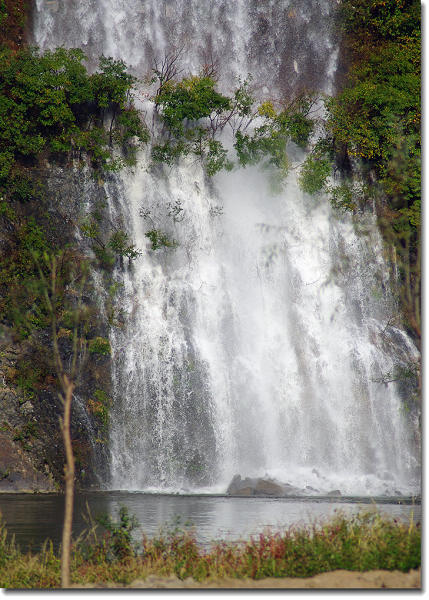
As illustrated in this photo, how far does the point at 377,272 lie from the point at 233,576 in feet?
76.3

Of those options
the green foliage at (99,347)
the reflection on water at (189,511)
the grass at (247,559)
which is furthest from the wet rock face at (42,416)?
the grass at (247,559)

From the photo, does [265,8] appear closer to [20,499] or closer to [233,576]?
[20,499]

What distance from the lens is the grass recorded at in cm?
1164

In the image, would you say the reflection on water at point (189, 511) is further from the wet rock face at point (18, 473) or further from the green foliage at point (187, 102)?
the green foliage at point (187, 102)

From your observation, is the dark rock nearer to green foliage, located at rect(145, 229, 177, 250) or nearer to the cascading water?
the cascading water

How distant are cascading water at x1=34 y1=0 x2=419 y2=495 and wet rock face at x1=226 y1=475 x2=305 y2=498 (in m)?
1.14

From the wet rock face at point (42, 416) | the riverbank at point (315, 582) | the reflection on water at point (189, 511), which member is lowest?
the riverbank at point (315, 582)

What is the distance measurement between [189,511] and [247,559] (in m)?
9.30

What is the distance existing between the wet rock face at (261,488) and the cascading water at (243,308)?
44.7 inches

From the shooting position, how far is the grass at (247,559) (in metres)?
11.6

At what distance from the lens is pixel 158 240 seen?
32.4m

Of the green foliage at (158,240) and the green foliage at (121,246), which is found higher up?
the green foliage at (158,240)

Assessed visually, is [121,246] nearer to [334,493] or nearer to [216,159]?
[216,159]

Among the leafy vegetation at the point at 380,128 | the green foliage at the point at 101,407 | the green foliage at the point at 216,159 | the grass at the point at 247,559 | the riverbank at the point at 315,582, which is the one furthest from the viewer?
the green foliage at the point at 216,159
